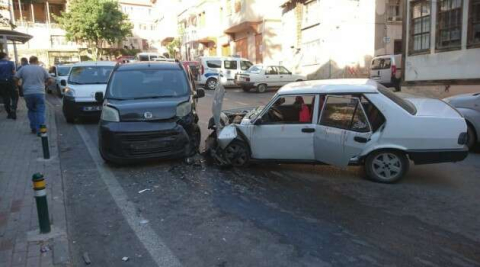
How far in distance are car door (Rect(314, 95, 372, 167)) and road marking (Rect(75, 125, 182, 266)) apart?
278 centimetres

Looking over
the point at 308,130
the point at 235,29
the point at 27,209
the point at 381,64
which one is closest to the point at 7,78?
the point at 27,209

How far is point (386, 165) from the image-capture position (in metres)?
A: 6.05

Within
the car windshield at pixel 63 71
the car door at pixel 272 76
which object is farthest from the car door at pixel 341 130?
the car windshield at pixel 63 71

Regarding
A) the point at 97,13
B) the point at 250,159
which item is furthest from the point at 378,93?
the point at 97,13

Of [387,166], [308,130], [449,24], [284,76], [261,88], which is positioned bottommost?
[387,166]

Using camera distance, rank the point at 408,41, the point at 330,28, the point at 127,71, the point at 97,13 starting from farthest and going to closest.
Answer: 1. the point at 97,13
2. the point at 330,28
3. the point at 408,41
4. the point at 127,71

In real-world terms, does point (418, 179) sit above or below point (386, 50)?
below

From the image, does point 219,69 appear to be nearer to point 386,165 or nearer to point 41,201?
point 386,165

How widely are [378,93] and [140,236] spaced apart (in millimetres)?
3747

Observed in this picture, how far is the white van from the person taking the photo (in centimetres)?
2498

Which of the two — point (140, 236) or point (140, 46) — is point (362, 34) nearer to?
point (140, 236)

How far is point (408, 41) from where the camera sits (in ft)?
60.0

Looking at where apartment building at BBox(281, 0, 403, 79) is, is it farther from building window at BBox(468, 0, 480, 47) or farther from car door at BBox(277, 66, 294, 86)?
building window at BBox(468, 0, 480, 47)

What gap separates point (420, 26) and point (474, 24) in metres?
2.75
